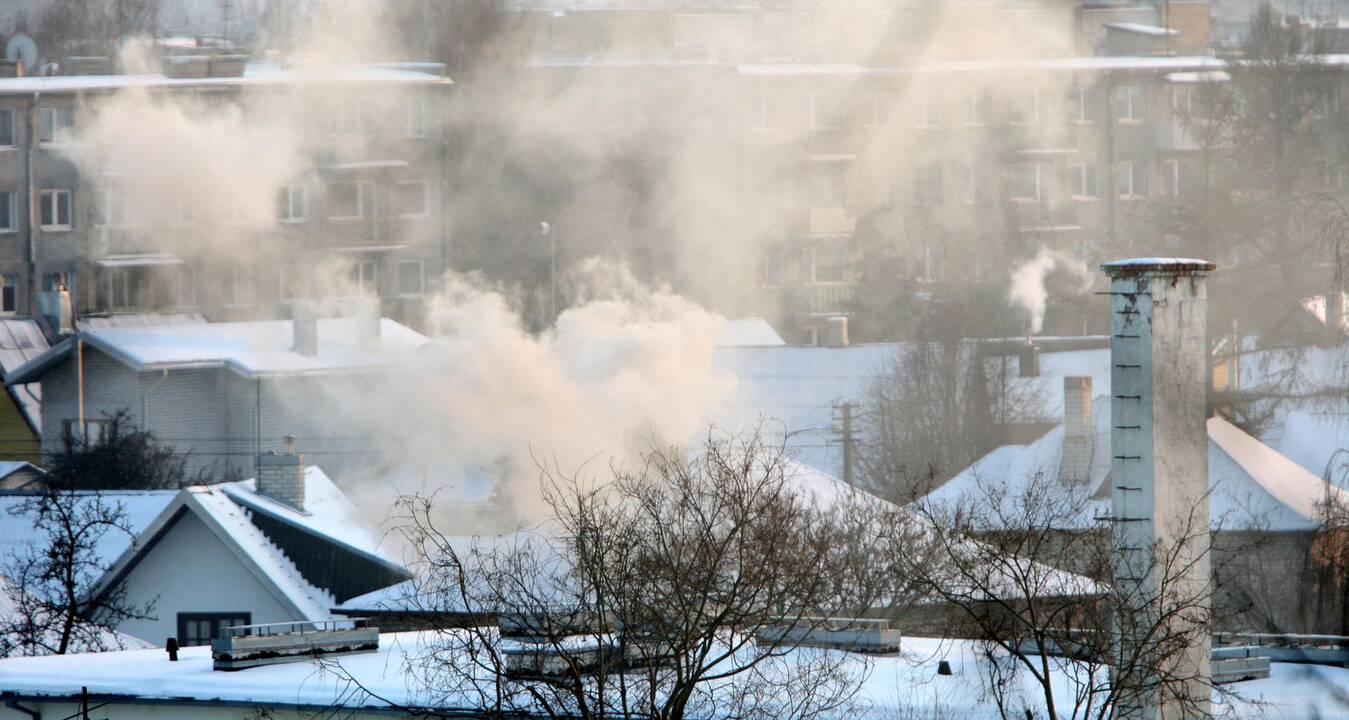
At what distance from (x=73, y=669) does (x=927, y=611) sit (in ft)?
23.9

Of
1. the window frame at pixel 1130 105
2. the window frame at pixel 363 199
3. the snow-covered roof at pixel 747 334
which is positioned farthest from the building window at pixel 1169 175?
the window frame at pixel 363 199

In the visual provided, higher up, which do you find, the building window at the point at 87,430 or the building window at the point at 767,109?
the building window at the point at 767,109

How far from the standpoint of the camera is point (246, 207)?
128 feet

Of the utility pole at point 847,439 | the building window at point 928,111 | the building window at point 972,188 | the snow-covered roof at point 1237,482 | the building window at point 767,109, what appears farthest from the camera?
the building window at point 928,111

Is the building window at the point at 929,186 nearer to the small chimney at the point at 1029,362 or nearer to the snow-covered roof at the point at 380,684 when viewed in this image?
the small chimney at the point at 1029,362

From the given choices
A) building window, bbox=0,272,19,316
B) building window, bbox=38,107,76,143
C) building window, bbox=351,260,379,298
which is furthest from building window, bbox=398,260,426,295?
building window, bbox=0,272,19,316

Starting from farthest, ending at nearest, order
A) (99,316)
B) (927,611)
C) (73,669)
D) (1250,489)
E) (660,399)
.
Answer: (99,316) → (660,399) → (1250,489) → (927,611) → (73,669)

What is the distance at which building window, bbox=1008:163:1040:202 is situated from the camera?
43062mm

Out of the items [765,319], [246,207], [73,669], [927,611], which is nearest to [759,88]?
[765,319]

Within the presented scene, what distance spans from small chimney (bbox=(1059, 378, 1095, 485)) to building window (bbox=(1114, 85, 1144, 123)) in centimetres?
2046

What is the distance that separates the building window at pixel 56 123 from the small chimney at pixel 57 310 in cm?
366

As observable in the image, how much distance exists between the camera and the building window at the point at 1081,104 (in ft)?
140

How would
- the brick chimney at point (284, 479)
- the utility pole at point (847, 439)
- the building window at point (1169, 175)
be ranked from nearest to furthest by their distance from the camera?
1. the brick chimney at point (284, 479)
2. the utility pole at point (847, 439)
3. the building window at point (1169, 175)

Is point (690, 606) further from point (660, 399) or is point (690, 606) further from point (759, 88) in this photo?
point (759, 88)
